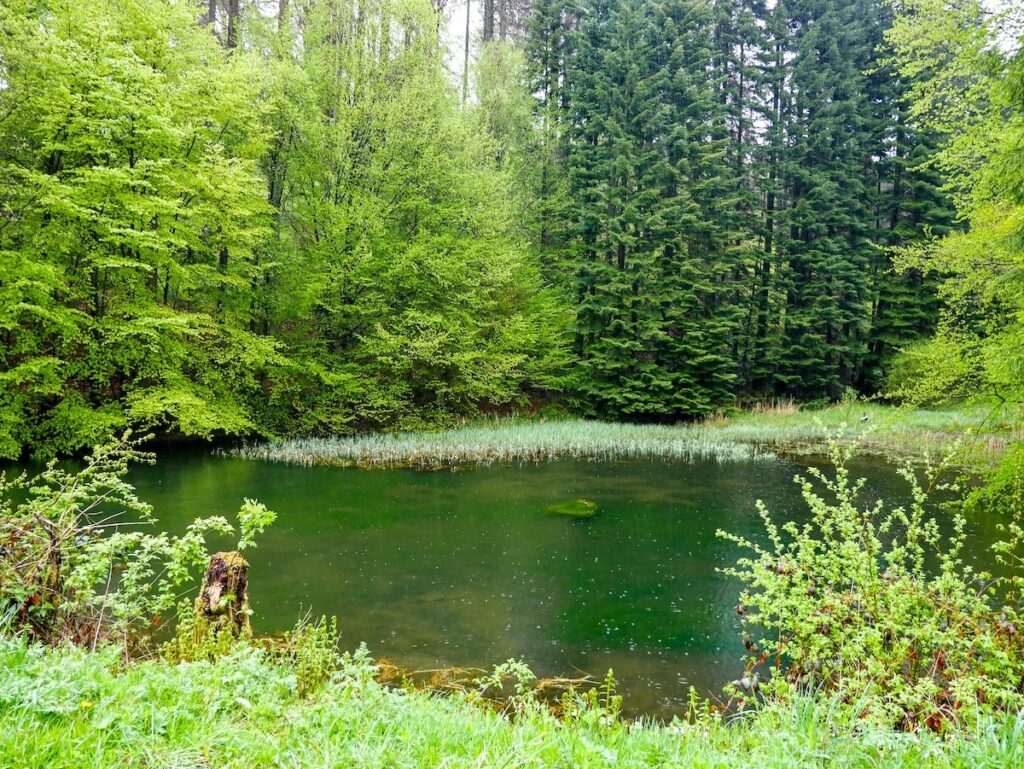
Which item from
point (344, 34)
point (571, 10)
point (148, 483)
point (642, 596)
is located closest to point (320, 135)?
point (344, 34)

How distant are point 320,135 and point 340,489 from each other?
12.1 meters

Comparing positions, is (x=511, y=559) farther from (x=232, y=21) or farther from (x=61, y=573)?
(x=232, y=21)

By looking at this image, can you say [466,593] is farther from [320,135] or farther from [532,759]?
[320,135]

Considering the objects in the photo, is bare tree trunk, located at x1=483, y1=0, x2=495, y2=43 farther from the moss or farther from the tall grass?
the moss

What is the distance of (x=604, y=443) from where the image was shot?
674 inches

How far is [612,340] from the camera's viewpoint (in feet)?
73.7

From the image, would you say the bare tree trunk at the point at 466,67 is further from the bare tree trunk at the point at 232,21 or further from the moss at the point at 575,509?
the moss at the point at 575,509

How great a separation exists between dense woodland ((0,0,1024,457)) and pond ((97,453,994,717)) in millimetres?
4007

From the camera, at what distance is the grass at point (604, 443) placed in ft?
49.5

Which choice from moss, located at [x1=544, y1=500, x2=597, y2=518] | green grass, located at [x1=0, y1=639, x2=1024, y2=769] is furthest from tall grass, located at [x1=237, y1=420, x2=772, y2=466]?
green grass, located at [x1=0, y1=639, x2=1024, y2=769]

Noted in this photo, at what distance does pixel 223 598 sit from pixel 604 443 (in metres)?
13.7

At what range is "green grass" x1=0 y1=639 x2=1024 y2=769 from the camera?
215 cm

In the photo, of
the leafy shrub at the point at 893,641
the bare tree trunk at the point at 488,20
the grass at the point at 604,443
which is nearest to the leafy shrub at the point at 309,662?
the leafy shrub at the point at 893,641

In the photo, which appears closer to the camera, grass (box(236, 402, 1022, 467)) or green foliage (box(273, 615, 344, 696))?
green foliage (box(273, 615, 344, 696))
